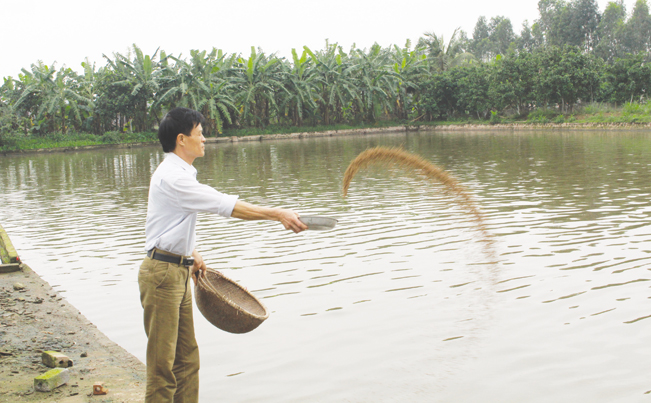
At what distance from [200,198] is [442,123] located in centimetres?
4091

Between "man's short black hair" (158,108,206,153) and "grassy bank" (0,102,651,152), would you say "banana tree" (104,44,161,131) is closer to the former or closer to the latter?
"grassy bank" (0,102,651,152)

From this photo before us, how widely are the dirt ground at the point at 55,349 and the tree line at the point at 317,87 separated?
3006 centimetres

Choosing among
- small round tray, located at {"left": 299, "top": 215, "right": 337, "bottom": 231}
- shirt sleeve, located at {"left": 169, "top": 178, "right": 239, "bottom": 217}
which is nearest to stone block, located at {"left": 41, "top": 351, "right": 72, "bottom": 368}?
shirt sleeve, located at {"left": 169, "top": 178, "right": 239, "bottom": 217}

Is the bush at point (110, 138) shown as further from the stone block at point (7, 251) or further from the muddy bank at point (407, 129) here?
the stone block at point (7, 251)

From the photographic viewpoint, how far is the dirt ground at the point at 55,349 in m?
3.13

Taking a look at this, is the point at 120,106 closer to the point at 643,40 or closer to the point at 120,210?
the point at 120,210

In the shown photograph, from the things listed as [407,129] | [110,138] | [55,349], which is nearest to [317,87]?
[407,129]

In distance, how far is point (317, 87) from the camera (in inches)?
1561

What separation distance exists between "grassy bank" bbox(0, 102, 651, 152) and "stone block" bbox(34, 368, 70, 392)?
94.1 feet

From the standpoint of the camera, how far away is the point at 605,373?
139 inches

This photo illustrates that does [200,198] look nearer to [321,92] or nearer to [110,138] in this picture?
[110,138]

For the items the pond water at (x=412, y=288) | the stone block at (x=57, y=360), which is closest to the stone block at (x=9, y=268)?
the pond water at (x=412, y=288)

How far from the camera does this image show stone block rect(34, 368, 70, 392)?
3.11m

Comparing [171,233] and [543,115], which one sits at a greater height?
[543,115]
